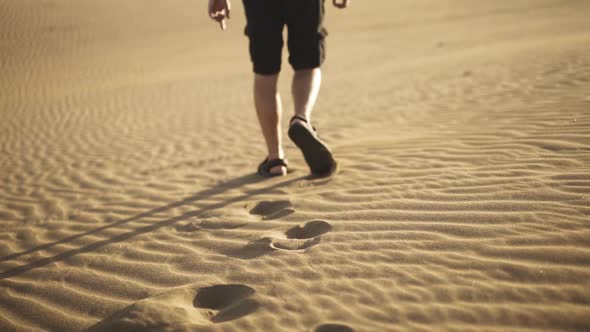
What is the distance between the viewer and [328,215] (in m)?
2.61

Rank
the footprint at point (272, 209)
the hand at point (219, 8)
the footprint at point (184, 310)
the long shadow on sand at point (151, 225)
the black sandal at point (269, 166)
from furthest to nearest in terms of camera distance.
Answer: the black sandal at point (269, 166) < the hand at point (219, 8) < the footprint at point (272, 209) < the long shadow on sand at point (151, 225) < the footprint at point (184, 310)

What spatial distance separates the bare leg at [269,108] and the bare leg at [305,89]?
0.18 metres

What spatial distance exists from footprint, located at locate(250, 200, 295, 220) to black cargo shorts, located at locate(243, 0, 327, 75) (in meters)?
0.96

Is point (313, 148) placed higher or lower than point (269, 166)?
higher

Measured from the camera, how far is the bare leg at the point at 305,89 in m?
3.07

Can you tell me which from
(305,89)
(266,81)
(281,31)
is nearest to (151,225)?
(266,81)

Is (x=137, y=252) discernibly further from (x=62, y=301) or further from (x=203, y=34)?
(x=203, y=34)

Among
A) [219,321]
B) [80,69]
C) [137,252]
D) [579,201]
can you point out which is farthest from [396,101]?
[80,69]

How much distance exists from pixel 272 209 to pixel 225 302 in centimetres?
99

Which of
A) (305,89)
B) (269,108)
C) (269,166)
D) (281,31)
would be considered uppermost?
(281,31)

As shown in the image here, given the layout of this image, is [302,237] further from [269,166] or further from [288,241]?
[269,166]

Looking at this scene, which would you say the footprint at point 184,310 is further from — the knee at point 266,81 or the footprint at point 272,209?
the knee at point 266,81

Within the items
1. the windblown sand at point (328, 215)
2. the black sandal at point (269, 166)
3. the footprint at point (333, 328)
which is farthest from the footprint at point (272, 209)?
the footprint at point (333, 328)

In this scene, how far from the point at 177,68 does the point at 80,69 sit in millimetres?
3042
